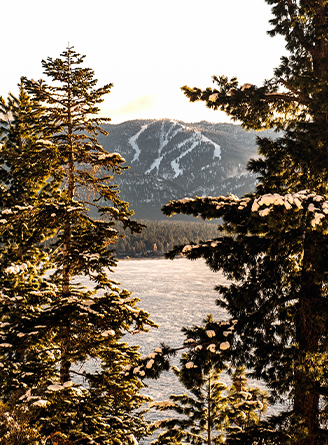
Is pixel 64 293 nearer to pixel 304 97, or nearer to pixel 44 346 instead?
pixel 44 346

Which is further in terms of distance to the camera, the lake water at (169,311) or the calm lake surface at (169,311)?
the calm lake surface at (169,311)

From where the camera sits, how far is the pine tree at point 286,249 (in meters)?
5.86

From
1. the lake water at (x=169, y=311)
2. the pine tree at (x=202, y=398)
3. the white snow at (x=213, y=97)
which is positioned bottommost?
the lake water at (x=169, y=311)

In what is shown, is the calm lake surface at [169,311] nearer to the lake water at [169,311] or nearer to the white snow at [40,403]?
the lake water at [169,311]

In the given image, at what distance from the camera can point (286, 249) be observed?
6.42 metres

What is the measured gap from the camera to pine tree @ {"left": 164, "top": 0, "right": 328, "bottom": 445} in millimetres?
5859

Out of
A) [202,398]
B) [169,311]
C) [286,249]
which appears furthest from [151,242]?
[286,249]

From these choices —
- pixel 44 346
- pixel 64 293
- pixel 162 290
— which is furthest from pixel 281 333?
pixel 162 290

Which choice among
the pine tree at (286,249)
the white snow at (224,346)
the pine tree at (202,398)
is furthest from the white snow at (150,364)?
the pine tree at (286,249)

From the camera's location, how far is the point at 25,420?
6.66m

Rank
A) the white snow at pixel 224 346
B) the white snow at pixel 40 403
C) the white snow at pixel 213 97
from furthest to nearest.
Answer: the white snow at pixel 213 97 < the white snow at pixel 40 403 < the white snow at pixel 224 346

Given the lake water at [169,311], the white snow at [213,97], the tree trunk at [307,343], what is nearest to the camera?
the tree trunk at [307,343]

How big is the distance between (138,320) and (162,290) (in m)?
59.0

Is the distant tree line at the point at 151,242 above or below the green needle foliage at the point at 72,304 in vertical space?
below
